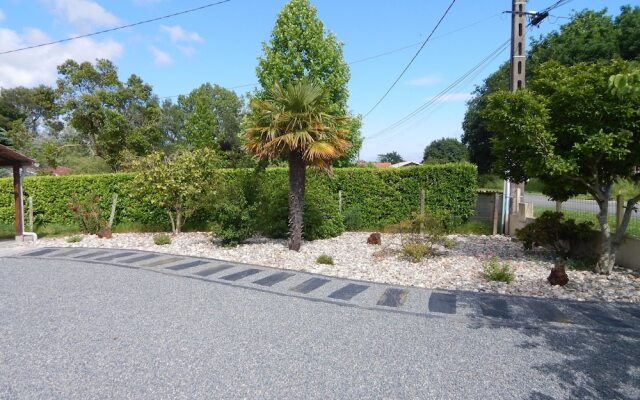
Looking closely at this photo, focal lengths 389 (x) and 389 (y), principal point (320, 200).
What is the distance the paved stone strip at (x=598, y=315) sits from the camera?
433 cm

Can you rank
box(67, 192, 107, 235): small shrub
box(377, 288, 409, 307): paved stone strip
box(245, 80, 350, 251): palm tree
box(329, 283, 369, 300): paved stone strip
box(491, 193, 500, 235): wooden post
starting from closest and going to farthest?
box(377, 288, 409, 307): paved stone strip
box(329, 283, 369, 300): paved stone strip
box(245, 80, 350, 251): palm tree
box(491, 193, 500, 235): wooden post
box(67, 192, 107, 235): small shrub

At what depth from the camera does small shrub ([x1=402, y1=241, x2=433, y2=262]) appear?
752 centimetres

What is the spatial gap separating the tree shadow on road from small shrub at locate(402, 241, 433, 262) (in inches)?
127

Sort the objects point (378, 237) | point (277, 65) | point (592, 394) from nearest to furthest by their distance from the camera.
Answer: point (592, 394), point (378, 237), point (277, 65)

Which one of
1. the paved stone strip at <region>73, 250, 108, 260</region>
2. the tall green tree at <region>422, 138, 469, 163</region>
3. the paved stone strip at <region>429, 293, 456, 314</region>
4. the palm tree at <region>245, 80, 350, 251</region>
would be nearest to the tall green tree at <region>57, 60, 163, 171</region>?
the paved stone strip at <region>73, 250, 108, 260</region>

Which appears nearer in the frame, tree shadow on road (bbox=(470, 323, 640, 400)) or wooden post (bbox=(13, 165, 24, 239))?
tree shadow on road (bbox=(470, 323, 640, 400))

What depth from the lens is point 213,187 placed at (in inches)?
425

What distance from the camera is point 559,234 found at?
786 cm

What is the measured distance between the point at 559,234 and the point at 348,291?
499 centimetres

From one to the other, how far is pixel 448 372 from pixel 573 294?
3.42 metres

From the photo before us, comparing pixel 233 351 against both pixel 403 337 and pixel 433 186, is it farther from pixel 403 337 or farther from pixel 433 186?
pixel 433 186

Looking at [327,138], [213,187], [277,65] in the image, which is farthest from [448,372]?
[277,65]

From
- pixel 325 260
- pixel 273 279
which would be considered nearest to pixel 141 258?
pixel 273 279

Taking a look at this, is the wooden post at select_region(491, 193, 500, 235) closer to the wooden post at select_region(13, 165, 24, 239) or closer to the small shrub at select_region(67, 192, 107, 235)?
the small shrub at select_region(67, 192, 107, 235)
